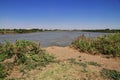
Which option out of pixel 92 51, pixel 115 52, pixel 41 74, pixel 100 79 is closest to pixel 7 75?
pixel 41 74

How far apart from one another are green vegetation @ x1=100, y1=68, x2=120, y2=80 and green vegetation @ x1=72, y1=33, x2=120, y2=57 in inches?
92.4

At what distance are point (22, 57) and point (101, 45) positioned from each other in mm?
4167

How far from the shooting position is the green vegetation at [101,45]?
27.4 feet

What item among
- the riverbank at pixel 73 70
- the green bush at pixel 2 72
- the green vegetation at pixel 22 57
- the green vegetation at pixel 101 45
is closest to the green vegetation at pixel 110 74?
the riverbank at pixel 73 70

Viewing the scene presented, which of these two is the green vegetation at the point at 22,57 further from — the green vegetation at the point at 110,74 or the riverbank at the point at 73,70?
the green vegetation at the point at 110,74

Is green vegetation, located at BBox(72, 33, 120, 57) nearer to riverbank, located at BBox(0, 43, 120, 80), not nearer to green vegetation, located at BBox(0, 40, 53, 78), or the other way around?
riverbank, located at BBox(0, 43, 120, 80)

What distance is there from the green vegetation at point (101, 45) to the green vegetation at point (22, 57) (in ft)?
7.68

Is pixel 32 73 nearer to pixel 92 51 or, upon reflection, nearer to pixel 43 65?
pixel 43 65

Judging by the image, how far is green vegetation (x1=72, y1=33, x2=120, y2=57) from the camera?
27.4 feet

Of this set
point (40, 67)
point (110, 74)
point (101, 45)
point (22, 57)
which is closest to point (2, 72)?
point (22, 57)

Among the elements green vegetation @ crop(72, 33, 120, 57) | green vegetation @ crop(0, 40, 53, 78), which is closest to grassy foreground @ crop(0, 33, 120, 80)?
green vegetation @ crop(0, 40, 53, 78)

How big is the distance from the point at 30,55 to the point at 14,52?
2.18ft

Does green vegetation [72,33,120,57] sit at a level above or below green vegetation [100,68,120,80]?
above

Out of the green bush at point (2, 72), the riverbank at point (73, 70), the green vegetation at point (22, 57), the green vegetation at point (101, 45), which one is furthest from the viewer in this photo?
the green vegetation at point (101, 45)
